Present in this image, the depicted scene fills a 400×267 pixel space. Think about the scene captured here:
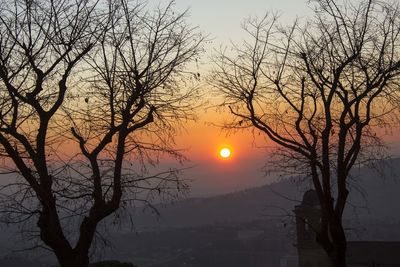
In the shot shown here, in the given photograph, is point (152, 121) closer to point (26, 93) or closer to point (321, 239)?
point (26, 93)

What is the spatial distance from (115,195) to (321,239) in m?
5.36

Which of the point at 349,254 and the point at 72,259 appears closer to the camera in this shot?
the point at 72,259

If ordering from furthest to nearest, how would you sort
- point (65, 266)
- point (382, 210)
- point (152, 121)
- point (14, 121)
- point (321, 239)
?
point (382, 210)
point (321, 239)
point (152, 121)
point (14, 121)
point (65, 266)

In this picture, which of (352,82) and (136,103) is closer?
(136,103)

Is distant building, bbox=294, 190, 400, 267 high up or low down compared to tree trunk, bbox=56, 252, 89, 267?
down

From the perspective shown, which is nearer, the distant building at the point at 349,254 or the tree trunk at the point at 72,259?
the tree trunk at the point at 72,259

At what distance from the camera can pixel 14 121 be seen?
10219 millimetres

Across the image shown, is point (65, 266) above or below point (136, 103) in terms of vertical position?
below

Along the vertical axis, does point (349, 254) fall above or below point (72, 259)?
below

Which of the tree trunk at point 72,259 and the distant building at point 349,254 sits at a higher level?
the tree trunk at point 72,259

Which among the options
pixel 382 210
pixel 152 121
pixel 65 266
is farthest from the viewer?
pixel 382 210

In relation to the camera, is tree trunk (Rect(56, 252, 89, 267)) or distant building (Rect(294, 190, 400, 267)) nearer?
tree trunk (Rect(56, 252, 89, 267))

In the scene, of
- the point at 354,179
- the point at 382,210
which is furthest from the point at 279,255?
the point at 354,179

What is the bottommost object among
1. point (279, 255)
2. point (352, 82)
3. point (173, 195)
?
point (279, 255)
